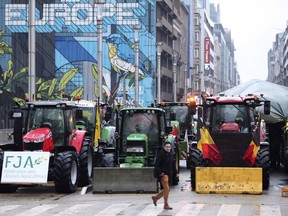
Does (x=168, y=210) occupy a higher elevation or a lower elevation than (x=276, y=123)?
lower

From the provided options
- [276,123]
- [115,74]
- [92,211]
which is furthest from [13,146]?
[115,74]

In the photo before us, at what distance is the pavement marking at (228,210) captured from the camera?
15.5m

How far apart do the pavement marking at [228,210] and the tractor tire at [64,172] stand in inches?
190

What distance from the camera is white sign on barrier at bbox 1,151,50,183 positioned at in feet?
63.4

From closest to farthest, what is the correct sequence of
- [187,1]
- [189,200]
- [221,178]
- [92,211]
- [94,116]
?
1. [92,211]
2. [189,200]
3. [221,178]
4. [94,116]
5. [187,1]

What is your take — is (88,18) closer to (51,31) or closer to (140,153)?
(51,31)

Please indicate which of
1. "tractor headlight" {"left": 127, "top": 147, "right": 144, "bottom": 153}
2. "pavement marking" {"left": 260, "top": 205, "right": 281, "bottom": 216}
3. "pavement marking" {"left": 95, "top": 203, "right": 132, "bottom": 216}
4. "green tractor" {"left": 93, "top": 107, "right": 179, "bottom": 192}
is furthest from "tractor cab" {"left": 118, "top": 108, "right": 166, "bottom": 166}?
"pavement marking" {"left": 260, "top": 205, "right": 281, "bottom": 216}

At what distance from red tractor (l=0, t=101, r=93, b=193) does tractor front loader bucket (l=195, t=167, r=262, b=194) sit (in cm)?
369

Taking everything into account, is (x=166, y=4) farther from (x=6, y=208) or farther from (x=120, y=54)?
(x=6, y=208)

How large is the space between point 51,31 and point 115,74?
37.2 ft

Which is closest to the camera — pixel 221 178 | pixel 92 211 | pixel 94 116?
pixel 92 211

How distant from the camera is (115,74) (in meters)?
101

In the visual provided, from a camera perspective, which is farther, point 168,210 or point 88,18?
point 88,18

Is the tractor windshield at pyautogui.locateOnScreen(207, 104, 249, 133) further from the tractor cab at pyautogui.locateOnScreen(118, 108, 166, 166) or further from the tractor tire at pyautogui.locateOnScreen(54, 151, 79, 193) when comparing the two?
the tractor tire at pyautogui.locateOnScreen(54, 151, 79, 193)
